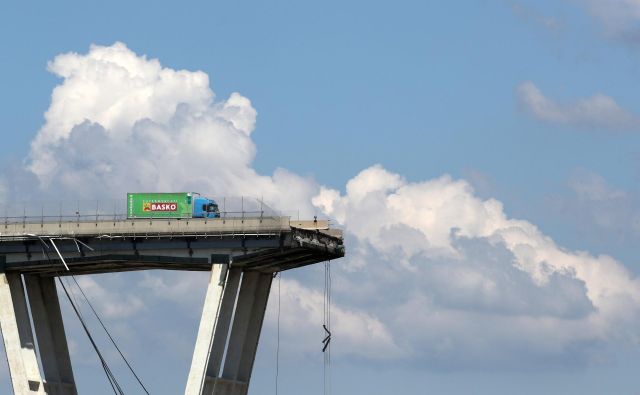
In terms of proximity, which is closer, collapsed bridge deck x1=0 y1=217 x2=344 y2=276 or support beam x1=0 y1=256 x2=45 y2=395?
collapsed bridge deck x1=0 y1=217 x2=344 y2=276

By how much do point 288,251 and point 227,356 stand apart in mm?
12313

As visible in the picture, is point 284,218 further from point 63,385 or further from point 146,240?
point 63,385

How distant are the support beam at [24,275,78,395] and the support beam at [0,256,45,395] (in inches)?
95.9

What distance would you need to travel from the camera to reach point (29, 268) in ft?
528

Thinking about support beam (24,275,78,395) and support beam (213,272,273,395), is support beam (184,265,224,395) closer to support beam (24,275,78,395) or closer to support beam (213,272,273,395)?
support beam (213,272,273,395)

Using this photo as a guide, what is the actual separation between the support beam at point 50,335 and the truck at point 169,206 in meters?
14.6

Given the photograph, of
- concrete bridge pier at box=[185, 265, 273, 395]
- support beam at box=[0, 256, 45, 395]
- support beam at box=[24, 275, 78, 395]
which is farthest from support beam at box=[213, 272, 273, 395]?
support beam at box=[0, 256, 45, 395]

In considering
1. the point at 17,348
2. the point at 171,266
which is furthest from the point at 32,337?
the point at 171,266

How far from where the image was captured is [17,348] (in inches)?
6309

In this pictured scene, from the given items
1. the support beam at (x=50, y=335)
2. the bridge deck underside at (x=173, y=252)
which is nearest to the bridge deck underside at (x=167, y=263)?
the bridge deck underside at (x=173, y=252)

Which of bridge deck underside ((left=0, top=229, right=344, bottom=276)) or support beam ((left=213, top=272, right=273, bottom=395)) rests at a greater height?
bridge deck underside ((left=0, top=229, right=344, bottom=276))

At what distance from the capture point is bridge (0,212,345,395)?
155 meters

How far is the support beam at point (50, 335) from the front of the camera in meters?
164

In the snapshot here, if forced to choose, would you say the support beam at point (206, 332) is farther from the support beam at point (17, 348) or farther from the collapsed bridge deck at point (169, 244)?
the support beam at point (17, 348)
